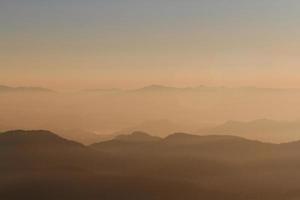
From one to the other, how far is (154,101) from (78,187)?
8.97 ft

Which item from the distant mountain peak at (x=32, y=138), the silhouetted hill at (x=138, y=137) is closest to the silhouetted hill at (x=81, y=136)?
the distant mountain peak at (x=32, y=138)

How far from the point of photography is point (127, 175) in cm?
1354

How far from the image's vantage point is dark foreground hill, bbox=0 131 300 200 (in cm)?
1305

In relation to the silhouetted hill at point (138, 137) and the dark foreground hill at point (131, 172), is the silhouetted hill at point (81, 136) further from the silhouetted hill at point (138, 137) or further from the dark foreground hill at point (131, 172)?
the silhouetted hill at point (138, 137)

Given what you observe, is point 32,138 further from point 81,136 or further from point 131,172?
point 131,172

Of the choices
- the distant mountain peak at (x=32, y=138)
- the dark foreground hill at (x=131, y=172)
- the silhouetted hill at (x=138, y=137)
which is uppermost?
the silhouetted hill at (x=138, y=137)

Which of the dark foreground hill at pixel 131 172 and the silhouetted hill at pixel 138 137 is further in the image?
the dark foreground hill at pixel 131 172

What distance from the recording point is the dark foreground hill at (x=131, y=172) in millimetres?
13047

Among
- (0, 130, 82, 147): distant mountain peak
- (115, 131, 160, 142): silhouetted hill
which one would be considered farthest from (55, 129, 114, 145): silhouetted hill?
(115, 131, 160, 142): silhouetted hill

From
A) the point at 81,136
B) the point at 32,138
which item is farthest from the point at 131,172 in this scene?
the point at 32,138

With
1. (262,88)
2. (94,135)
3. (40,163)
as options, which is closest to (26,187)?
(40,163)

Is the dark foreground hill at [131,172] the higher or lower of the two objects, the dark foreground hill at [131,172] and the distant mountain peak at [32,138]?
the lower

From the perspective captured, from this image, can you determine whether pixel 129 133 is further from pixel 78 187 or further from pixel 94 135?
pixel 78 187

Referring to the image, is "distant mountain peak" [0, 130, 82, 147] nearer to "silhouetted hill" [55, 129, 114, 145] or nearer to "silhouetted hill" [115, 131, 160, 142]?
"silhouetted hill" [55, 129, 114, 145]
